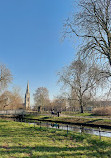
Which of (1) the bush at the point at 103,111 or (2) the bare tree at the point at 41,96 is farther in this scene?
(2) the bare tree at the point at 41,96

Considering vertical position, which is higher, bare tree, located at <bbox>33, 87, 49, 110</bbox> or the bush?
bare tree, located at <bbox>33, 87, 49, 110</bbox>

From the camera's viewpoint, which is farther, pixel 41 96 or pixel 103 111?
pixel 41 96

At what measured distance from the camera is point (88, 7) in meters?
9.28

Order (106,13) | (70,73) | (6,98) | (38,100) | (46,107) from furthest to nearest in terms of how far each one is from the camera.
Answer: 1. (46,107)
2. (38,100)
3. (6,98)
4. (70,73)
5. (106,13)

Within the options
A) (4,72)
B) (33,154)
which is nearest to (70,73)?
(4,72)

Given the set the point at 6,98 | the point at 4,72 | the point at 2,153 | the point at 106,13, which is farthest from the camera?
the point at 6,98

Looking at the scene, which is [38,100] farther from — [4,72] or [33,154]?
[33,154]

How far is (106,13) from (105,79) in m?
5.18

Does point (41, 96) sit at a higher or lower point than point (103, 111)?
higher

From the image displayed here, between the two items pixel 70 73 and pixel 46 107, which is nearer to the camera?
pixel 70 73

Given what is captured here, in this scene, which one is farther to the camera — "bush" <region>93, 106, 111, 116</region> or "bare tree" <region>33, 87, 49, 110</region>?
"bare tree" <region>33, 87, 49, 110</region>

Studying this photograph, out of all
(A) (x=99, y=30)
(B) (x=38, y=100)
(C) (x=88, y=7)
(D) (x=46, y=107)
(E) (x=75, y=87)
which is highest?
(C) (x=88, y=7)

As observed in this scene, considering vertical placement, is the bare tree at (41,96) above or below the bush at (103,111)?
above

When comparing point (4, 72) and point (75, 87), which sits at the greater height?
point (4, 72)
